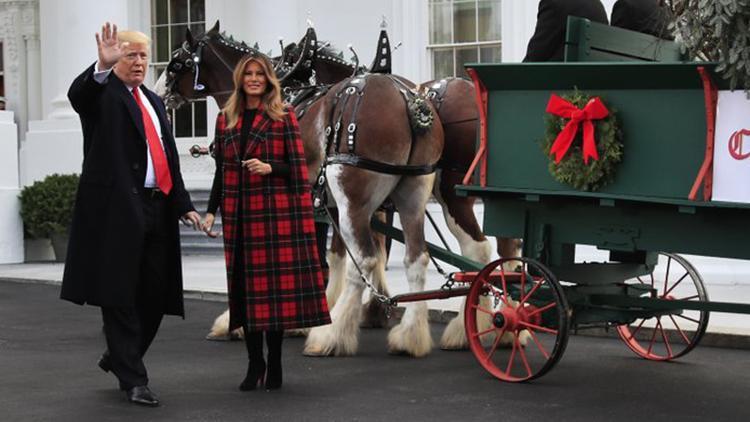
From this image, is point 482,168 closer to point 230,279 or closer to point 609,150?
point 609,150

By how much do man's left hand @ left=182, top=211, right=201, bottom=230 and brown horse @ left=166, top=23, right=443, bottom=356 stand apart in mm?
1710

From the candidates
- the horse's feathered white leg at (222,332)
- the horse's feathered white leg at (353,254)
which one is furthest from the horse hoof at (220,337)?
the horse's feathered white leg at (353,254)

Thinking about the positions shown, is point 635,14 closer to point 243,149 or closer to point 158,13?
point 243,149

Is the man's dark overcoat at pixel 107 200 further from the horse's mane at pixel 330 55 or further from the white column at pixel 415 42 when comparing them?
the white column at pixel 415 42

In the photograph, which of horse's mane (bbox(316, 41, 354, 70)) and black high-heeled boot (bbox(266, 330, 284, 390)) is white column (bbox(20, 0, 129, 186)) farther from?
black high-heeled boot (bbox(266, 330, 284, 390))

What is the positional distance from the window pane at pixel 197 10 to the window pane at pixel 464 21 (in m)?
4.13

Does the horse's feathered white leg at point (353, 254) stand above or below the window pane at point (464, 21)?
below

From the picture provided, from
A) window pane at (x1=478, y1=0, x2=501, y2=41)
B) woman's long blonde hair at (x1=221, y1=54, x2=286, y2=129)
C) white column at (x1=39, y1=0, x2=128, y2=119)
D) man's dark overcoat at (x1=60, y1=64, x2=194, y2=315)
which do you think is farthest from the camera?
white column at (x1=39, y1=0, x2=128, y2=119)

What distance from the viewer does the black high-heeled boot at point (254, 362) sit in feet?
23.7

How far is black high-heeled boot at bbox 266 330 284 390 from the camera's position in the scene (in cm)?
724

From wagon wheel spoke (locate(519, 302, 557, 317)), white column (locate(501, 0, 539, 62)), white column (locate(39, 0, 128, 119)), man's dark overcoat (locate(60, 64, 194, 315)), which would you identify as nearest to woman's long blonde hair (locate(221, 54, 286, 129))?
man's dark overcoat (locate(60, 64, 194, 315))

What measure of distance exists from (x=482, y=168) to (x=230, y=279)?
155 centimetres

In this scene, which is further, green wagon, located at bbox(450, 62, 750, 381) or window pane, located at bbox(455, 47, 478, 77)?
window pane, located at bbox(455, 47, 478, 77)

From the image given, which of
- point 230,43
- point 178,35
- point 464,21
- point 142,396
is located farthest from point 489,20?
point 142,396
